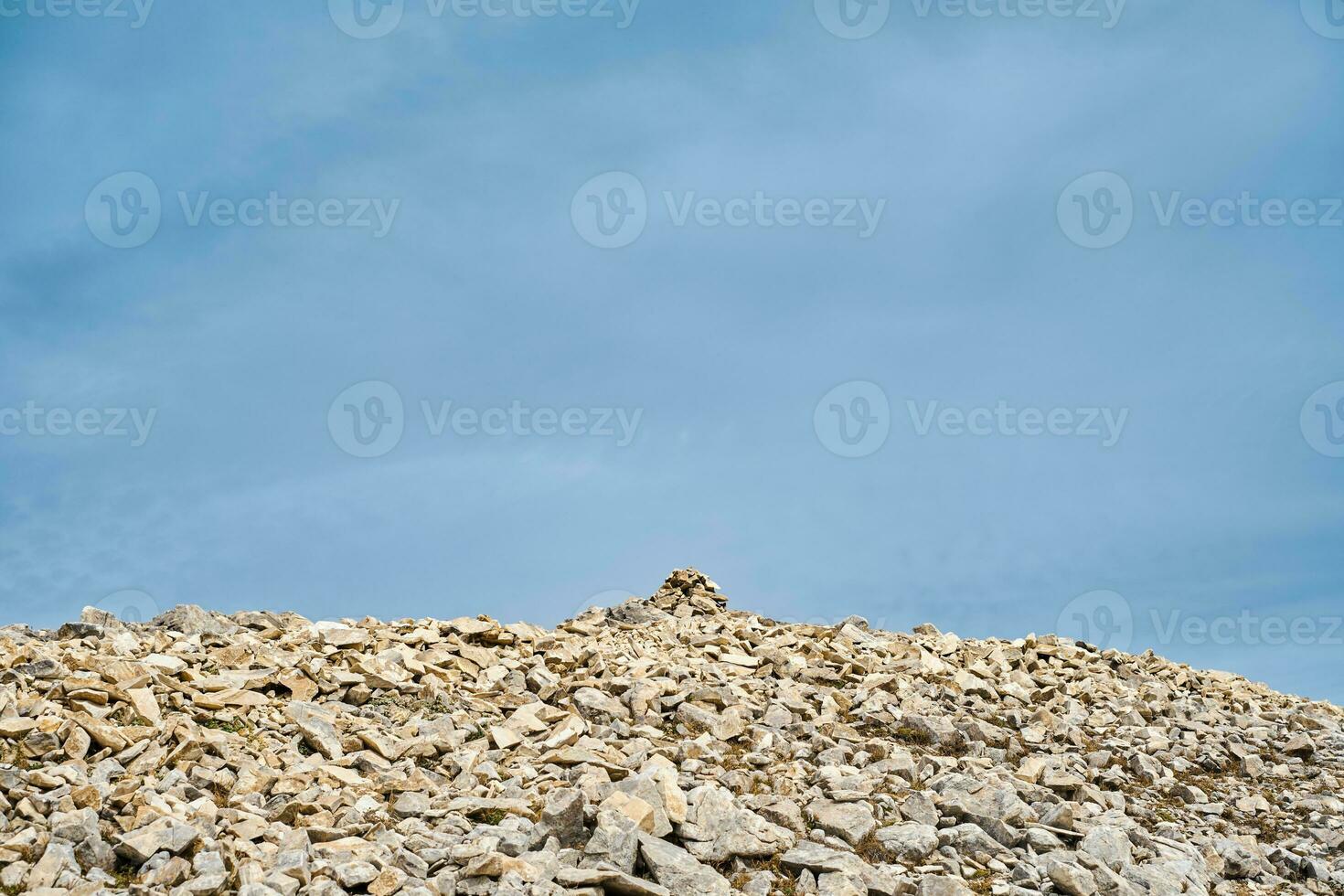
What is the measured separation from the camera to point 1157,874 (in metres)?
12.1

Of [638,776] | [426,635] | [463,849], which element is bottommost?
[463,849]

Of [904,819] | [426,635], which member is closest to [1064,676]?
[904,819]

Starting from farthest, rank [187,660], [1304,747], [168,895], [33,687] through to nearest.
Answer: [1304,747]
[187,660]
[33,687]
[168,895]

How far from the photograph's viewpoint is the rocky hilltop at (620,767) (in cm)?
1054

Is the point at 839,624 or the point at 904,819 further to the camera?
the point at 839,624

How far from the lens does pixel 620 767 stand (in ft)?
41.2

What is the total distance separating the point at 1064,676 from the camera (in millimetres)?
20828

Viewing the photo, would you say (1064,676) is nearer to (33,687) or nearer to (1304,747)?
(1304,747)

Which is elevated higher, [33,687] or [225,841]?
[33,687]

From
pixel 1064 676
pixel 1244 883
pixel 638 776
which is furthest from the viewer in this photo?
pixel 1064 676

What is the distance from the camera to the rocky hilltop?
34.6 feet

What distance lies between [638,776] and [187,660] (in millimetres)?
8169

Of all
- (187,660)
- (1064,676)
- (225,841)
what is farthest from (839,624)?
(225,841)

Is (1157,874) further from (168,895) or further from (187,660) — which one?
(187,660)
